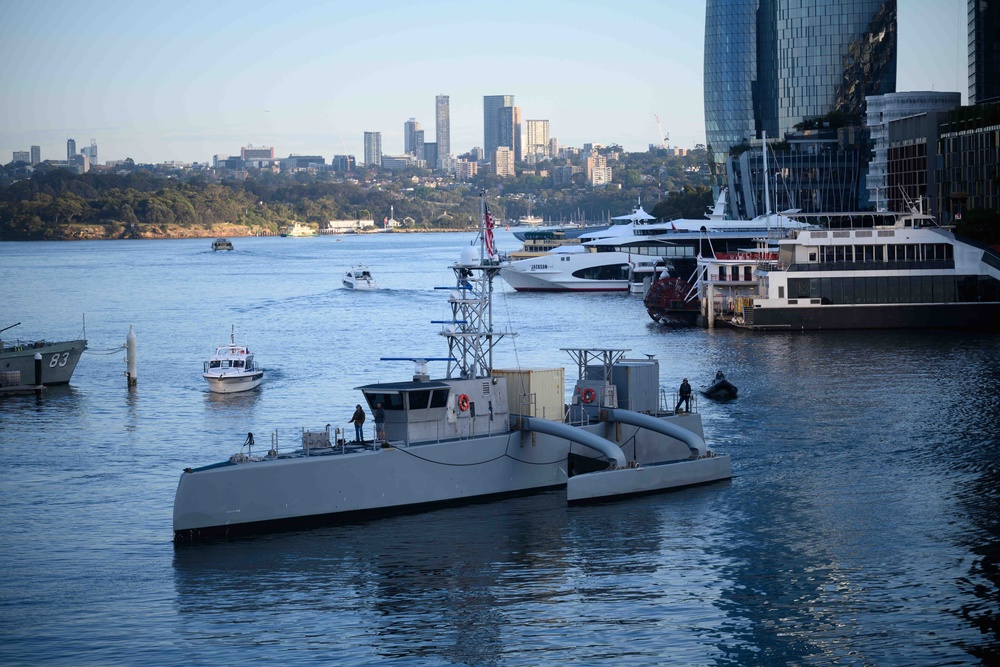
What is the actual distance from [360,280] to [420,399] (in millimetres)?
119344

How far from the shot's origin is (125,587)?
34.8 meters

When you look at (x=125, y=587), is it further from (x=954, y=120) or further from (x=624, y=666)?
(x=954, y=120)

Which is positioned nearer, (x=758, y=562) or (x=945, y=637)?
(x=945, y=637)

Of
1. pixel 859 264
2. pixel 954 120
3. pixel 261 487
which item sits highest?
pixel 954 120

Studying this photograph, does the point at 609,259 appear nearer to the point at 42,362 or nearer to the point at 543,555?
the point at 42,362

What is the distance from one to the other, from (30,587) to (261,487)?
7286mm

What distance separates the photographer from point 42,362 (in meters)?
72.7

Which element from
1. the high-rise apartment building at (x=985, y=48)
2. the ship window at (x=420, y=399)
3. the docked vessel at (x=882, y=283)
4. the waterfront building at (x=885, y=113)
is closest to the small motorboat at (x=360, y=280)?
the docked vessel at (x=882, y=283)

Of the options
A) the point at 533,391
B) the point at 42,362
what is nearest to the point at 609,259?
the point at 42,362

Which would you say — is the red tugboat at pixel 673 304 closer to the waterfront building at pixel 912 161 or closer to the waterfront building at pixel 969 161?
the waterfront building at pixel 969 161

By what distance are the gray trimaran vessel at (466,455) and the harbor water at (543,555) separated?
79 cm

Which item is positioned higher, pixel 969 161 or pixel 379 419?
pixel 969 161

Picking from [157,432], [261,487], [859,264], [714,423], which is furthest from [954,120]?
[261,487]

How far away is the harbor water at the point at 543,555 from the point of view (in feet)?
101
